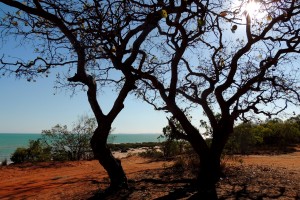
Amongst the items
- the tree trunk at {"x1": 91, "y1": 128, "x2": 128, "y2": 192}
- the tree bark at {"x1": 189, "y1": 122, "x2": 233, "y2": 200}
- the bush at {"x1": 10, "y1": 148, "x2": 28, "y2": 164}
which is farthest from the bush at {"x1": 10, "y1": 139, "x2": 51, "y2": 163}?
the tree bark at {"x1": 189, "y1": 122, "x2": 233, "y2": 200}

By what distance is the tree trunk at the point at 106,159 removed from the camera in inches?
410

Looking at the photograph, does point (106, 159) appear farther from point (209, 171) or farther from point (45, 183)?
point (45, 183)

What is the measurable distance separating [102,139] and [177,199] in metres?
2.70

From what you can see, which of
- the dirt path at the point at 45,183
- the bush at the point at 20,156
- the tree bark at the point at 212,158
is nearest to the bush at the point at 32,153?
the bush at the point at 20,156

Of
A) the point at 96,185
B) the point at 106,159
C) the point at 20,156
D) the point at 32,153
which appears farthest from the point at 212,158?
the point at 20,156

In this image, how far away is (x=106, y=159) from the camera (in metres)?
10.5

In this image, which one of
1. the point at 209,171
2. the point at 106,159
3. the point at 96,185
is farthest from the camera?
the point at 96,185

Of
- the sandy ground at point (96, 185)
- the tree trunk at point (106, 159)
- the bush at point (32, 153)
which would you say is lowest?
the sandy ground at point (96, 185)

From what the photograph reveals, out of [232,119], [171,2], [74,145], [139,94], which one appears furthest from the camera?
[74,145]

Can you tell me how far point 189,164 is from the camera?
45.4ft

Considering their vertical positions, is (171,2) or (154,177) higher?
(171,2)

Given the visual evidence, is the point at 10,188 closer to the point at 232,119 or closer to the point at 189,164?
the point at 189,164

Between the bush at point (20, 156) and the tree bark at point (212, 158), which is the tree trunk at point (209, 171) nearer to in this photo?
the tree bark at point (212, 158)

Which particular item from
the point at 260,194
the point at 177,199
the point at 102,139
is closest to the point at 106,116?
the point at 102,139
